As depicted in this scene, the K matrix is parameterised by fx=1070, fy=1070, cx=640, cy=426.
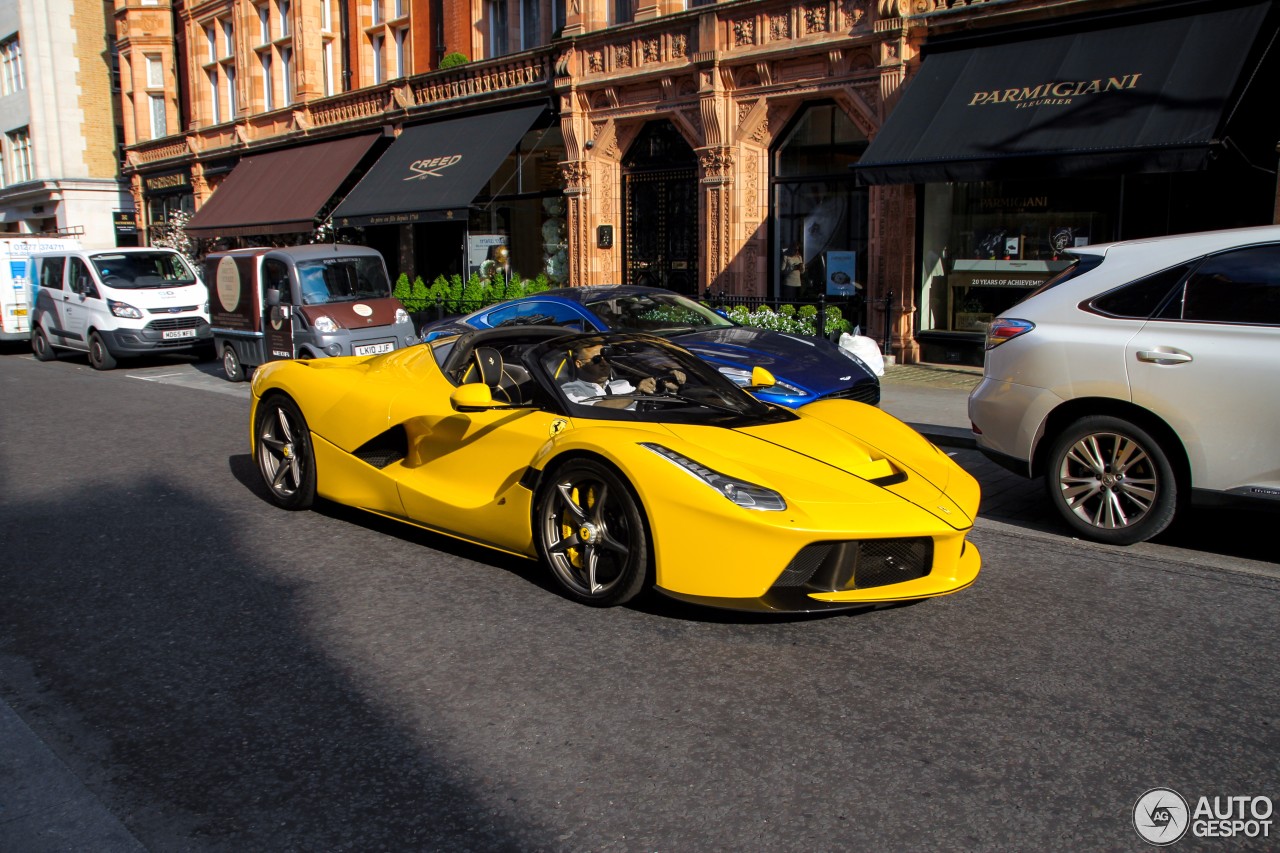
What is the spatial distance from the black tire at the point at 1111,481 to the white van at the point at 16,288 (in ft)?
67.6

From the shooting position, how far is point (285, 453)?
7.03m

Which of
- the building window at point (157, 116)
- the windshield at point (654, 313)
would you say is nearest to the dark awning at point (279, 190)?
the building window at point (157, 116)

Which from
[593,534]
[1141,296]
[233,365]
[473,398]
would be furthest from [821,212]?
[593,534]

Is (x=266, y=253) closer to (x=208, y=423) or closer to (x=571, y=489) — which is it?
(x=208, y=423)

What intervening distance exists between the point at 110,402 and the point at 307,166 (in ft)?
46.4

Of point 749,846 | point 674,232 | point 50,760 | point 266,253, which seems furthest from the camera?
point 674,232

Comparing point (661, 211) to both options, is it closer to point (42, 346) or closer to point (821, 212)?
point (821, 212)

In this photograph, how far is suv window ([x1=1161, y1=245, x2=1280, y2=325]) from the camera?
5.72 meters

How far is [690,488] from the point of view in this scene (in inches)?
179

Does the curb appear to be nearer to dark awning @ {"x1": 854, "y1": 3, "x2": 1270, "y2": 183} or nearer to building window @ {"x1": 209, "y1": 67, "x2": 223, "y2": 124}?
dark awning @ {"x1": 854, "y1": 3, "x2": 1270, "y2": 183}

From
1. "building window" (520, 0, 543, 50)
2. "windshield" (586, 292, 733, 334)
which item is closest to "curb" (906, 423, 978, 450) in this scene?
"windshield" (586, 292, 733, 334)

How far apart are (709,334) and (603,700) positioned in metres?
6.43

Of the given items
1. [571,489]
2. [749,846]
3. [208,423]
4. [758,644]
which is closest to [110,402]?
[208,423]

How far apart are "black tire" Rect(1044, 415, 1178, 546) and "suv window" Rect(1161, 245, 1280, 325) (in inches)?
28.6
